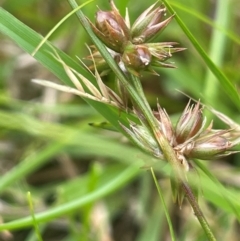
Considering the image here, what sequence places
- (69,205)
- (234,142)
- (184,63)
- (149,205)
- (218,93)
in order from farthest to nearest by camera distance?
(184,63) → (218,93) → (149,205) → (69,205) → (234,142)

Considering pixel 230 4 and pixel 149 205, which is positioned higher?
pixel 230 4

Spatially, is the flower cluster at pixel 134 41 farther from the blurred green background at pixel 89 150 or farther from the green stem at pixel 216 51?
the green stem at pixel 216 51

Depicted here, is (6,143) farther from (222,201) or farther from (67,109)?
(222,201)

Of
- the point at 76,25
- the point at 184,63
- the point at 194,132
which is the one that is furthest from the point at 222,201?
the point at 76,25

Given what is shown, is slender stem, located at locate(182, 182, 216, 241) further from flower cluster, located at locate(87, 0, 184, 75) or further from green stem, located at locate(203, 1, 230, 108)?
green stem, located at locate(203, 1, 230, 108)

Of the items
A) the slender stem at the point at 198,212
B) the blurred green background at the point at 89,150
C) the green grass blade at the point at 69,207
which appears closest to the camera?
the slender stem at the point at 198,212

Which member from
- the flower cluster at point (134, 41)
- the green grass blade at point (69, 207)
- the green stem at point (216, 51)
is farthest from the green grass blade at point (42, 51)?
the green stem at point (216, 51)
